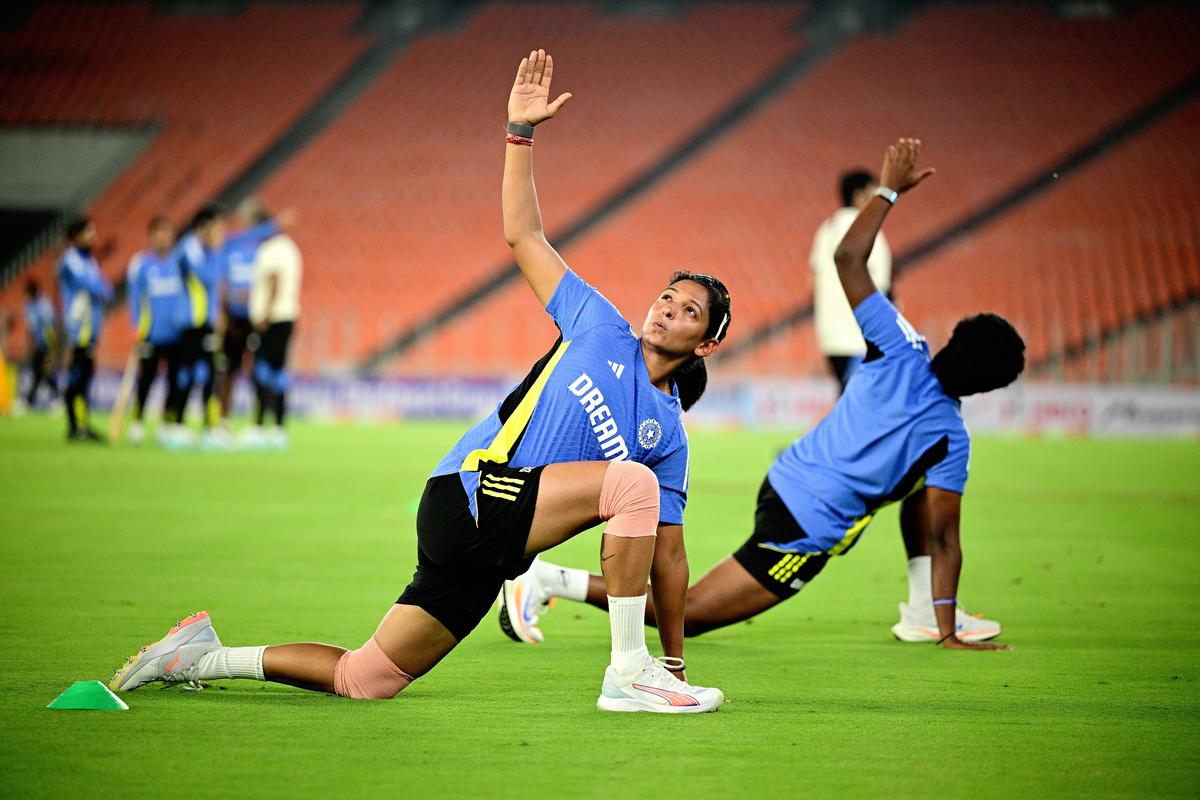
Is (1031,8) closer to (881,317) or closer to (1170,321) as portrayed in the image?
(1170,321)

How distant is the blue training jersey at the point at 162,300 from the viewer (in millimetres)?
16266

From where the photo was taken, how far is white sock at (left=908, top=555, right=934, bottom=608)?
6363 millimetres

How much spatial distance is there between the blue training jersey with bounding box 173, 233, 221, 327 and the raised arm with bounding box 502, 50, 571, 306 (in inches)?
476

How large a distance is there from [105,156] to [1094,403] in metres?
20.7

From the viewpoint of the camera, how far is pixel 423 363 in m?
26.4

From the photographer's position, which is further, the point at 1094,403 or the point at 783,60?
the point at 783,60

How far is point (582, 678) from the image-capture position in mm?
5363

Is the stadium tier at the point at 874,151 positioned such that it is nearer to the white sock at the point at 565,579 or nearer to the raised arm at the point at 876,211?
the white sock at the point at 565,579

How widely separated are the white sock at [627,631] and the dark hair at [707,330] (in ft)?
2.73

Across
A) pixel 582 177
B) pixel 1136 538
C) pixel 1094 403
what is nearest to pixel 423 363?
pixel 582 177

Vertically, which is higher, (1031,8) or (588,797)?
(1031,8)

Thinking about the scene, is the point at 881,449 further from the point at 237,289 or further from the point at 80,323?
the point at 80,323

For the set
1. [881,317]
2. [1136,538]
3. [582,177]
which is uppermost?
[582,177]

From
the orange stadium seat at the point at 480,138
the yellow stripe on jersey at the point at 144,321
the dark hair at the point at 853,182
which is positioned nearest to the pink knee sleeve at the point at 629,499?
the dark hair at the point at 853,182
